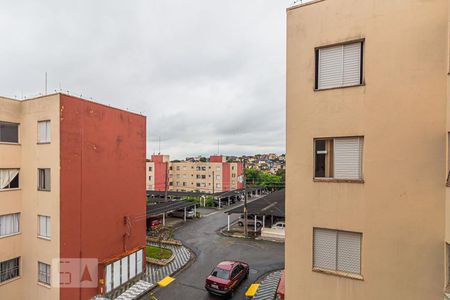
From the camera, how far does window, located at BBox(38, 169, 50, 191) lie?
1469 centimetres

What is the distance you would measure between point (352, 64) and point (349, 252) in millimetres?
4899

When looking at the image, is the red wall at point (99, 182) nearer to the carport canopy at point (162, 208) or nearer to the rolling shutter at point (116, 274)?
the rolling shutter at point (116, 274)

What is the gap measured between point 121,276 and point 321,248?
52.0 ft

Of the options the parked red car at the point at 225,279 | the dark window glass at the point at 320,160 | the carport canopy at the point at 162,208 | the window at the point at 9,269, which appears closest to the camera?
the dark window glass at the point at 320,160

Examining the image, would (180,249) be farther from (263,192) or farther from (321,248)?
(263,192)

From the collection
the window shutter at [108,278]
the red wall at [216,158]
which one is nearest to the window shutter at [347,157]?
the window shutter at [108,278]

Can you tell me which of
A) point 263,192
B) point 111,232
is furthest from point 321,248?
point 263,192

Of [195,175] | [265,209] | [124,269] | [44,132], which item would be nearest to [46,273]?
[124,269]

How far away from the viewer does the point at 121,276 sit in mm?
17594

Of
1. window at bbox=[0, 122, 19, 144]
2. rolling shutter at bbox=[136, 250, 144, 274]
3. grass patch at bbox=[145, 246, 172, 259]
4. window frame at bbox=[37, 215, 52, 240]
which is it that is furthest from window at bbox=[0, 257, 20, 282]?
grass patch at bbox=[145, 246, 172, 259]

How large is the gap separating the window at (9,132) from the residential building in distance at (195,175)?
47669mm

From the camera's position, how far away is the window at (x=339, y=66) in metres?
6.55

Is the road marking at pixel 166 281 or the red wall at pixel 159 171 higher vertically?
the red wall at pixel 159 171

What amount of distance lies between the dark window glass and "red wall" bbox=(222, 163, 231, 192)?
58711 mm
